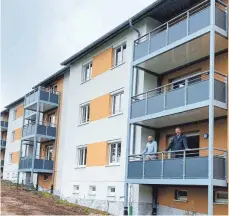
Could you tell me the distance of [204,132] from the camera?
14586 mm

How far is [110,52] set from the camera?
807 inches

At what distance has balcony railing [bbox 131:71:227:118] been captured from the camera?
510 inches

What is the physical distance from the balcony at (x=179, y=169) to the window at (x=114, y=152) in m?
2.51

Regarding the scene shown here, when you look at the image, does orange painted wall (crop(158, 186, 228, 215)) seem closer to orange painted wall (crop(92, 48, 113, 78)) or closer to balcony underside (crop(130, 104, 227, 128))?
balcony underside (crop(130, 104, 227, 128))

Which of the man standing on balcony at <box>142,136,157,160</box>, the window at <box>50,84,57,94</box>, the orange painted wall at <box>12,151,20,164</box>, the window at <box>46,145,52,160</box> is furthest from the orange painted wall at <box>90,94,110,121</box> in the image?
the orange painted wall at <box>12,151,20,164</box>

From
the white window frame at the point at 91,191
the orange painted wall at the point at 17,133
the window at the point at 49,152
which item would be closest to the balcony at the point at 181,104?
the white window frame at the point at 91,191

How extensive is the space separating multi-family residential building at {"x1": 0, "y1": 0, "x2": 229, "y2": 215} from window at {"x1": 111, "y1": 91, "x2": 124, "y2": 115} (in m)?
0.05

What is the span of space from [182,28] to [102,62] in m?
7.33

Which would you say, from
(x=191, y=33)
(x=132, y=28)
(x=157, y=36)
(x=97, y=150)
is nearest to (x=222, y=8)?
(x=191, y=33)

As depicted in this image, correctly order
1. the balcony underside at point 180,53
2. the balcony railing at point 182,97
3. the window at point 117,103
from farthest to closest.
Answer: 1. the window at point 117,103
2. the balcony underside at point 180,53
3. the balcony railing at point 182,97

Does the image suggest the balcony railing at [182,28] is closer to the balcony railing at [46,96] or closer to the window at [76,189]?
the window at [76,189]

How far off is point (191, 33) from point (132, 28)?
4.85 m

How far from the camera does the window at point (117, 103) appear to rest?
758 inches

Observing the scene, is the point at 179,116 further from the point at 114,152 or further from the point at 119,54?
the point at 119,54
